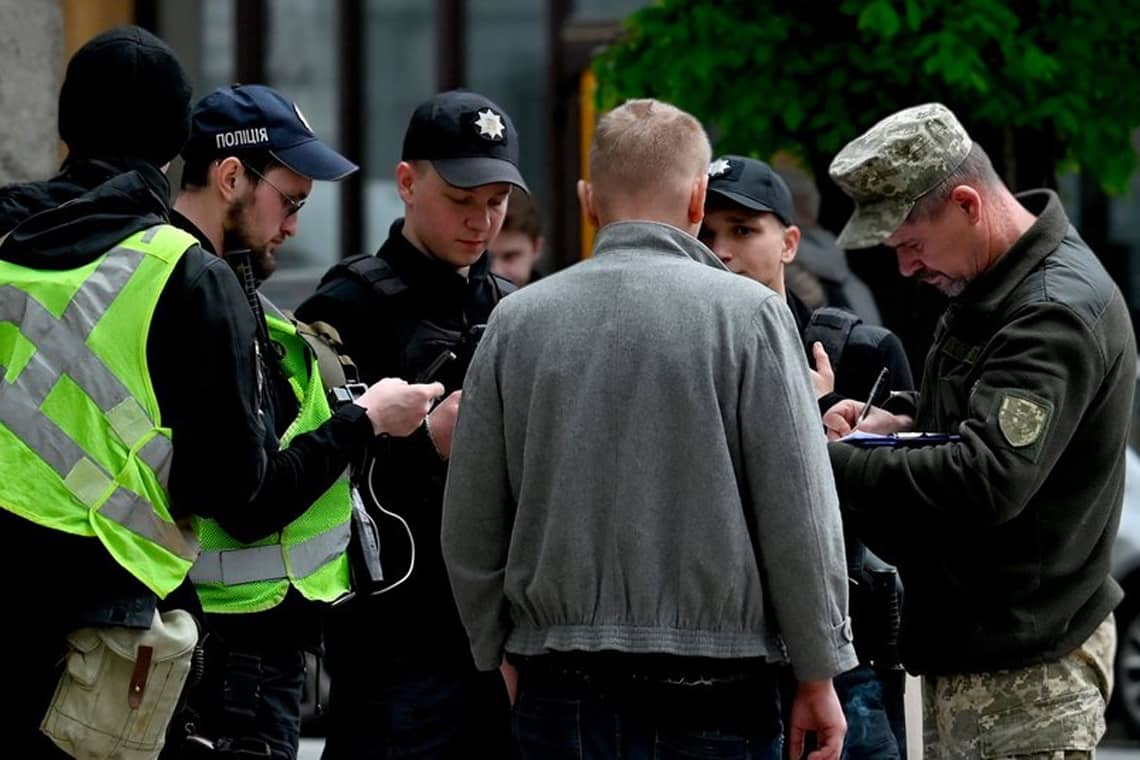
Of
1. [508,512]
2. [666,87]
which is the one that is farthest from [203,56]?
[508,512]

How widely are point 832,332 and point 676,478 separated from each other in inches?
50.7

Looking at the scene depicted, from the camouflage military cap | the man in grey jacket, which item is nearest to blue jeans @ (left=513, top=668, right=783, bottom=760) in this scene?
the man in grey jacket

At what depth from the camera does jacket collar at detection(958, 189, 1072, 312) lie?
14.0ft

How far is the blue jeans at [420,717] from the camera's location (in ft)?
15.5

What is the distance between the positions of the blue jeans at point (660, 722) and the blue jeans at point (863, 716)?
3.18 ft

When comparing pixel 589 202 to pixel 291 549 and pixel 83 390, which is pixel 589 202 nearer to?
pixel 291 549

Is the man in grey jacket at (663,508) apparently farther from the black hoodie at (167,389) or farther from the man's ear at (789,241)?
the man's ear at (789,241)

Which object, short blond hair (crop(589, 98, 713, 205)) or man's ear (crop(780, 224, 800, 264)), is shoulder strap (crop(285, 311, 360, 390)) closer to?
short blond hair (crop(589, 98, 713, 205))

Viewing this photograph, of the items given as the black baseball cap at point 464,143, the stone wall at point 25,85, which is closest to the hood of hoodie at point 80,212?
the black baseball cap at point 464,143

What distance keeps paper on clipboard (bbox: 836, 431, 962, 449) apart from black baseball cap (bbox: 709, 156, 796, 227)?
2.86 ft

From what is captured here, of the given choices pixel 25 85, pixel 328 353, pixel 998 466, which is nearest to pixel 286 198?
pixel 328 353

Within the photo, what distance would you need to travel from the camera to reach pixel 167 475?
3.84m

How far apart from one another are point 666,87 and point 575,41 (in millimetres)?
5702

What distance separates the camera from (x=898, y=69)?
751cm
